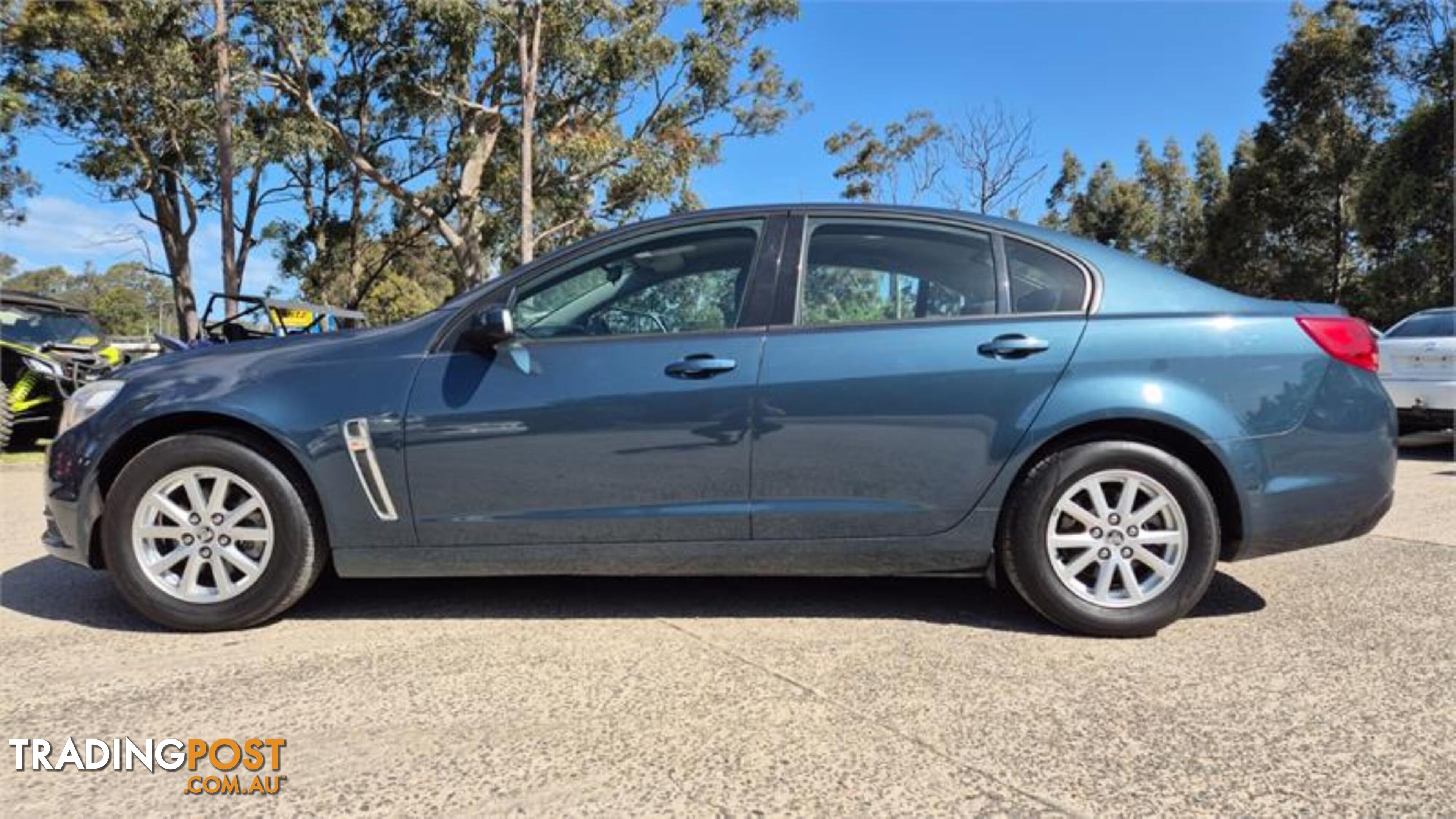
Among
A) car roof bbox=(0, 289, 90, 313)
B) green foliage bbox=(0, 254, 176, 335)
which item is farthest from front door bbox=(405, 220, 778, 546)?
green foliage bbox=(0, 254, 176, 335)

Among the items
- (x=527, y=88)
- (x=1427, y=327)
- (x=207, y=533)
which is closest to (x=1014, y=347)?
(x=207, y=533)

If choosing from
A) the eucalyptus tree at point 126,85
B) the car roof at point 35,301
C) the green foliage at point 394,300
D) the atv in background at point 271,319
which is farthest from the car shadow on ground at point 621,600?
the green foliage at point 394,300

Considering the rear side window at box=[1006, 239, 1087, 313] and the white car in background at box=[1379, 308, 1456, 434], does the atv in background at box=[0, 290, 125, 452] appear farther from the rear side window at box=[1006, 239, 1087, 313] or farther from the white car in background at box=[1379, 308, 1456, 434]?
the white car in background at box=[1379, 308, 1456, 434]

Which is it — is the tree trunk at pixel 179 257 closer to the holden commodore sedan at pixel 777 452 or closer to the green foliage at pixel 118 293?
the holden commodore sedan at pixel 777 452

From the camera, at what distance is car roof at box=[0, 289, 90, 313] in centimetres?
946

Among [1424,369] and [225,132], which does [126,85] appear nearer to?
[225,132]

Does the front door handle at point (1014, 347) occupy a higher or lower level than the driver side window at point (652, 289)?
lower

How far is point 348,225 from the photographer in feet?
82.9

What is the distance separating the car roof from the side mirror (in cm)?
911

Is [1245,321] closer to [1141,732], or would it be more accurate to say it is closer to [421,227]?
[1141,732]

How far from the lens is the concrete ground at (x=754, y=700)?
213cm

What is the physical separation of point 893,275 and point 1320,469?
1646 mm

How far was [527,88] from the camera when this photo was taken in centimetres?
1686

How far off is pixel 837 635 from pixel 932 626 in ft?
1.24
